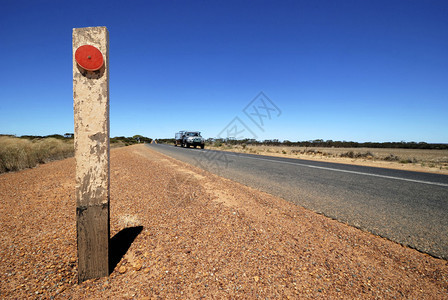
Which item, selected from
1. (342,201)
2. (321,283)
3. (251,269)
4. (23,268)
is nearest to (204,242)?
(251,269)

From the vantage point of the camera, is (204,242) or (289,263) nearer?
(289,263)

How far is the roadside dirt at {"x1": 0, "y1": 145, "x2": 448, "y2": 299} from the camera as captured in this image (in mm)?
1475

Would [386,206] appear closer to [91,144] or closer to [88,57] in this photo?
[91,144]

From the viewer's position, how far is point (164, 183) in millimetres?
4570

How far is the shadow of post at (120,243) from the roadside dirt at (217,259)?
0.10 ft

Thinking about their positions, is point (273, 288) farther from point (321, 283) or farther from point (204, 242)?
point (204, 242)

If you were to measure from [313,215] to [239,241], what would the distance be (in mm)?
1514

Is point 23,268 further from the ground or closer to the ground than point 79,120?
closer to the ground

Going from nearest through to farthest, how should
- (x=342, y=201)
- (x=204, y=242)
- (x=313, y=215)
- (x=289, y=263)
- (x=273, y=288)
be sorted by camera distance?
(x=273, y=288), (x=289, y=263), (x=204, y=242), (x=313, y=215), (x=342, y=201)

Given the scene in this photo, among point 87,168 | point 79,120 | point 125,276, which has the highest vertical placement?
point 79,120

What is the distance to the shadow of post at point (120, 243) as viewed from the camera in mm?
1790

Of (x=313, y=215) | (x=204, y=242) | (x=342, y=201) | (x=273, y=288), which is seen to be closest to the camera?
(x=273, y=288)

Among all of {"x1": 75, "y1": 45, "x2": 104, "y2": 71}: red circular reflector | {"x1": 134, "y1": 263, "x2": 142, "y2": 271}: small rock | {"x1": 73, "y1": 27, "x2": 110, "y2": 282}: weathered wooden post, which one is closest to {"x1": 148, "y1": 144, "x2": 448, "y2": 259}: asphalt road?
{"x1": 134, "y1": 263, "x2": 142, "y2": 271}: small rock

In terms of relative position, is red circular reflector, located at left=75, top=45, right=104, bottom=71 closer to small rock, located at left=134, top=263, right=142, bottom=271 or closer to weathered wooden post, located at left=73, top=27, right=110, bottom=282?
weathered wooden post, located at left=73, top=27, right=110, bottom=282
